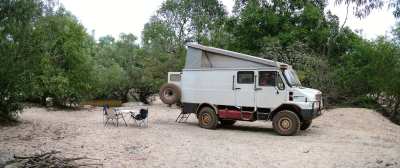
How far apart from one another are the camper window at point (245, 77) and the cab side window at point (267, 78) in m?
0.27

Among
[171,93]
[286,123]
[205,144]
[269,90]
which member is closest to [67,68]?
[171,93]

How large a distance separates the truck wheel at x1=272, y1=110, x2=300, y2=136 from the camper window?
1.42m

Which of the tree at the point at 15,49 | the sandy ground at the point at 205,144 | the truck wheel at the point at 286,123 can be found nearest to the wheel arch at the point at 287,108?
the truck wheel at the point at 286,123

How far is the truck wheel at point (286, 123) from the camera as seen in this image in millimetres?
12625

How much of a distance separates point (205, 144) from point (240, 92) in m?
3.12

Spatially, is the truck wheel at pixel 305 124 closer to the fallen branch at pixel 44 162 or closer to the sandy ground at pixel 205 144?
the sandy ground at pixel 205 144

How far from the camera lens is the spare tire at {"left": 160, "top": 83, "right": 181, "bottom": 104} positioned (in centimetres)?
1470

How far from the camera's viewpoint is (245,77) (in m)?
13.4

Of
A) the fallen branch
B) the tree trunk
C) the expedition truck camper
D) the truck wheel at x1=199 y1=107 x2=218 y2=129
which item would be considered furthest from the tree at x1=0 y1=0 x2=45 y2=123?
the tree trunk

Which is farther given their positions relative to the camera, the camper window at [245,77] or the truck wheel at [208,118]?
the truck wheel at [208,118]

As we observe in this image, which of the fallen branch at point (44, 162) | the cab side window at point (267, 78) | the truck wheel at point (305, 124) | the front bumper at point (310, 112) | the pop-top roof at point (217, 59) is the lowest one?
the fallen branch at point (44, 162)

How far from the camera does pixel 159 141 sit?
1124 cm

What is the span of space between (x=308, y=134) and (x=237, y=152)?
436 centimetres

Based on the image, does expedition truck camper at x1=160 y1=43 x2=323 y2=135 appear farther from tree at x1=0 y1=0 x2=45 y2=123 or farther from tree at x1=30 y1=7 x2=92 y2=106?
tree at x1=30 y1=7 x2=92 y2=106
